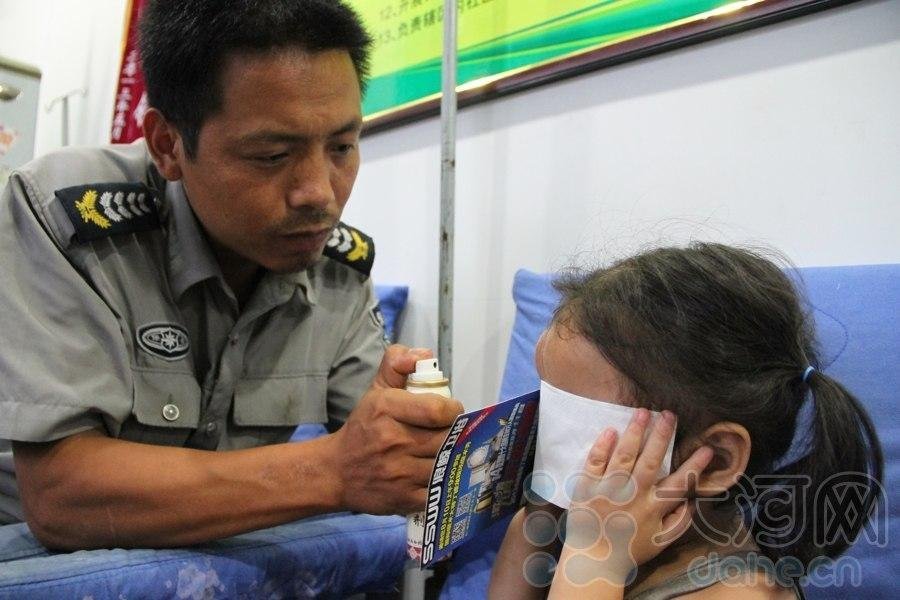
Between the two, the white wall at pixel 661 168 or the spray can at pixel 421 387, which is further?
the white wall at pixel 661 168

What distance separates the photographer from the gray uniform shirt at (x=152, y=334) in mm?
735

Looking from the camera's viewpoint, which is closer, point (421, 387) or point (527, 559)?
point (421, 387)

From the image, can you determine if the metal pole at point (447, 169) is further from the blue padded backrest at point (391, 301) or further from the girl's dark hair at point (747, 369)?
the girl's dark hair at point (747, 369)

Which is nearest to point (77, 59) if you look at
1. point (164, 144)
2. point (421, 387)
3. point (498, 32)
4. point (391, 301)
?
point (391, 301)

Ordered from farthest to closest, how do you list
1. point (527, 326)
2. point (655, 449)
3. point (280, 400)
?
1. point (527, 326)
2. point (280, 400)
3. point (655, 449)

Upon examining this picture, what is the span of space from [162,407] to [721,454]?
2.14 feet

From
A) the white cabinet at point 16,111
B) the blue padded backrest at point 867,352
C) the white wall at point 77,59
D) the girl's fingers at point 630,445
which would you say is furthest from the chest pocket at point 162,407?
the white wall at point 77,59

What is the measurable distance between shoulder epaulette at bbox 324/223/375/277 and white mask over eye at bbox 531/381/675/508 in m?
0.53

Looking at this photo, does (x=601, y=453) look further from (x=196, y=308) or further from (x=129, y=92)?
(x=129, y=92)

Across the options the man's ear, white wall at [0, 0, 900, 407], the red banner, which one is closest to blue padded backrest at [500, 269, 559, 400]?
white wall at [0, 0, 900, 407]

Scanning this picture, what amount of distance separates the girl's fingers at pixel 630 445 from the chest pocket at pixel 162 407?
A: 1.78 ft

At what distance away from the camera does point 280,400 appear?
99 centimetres

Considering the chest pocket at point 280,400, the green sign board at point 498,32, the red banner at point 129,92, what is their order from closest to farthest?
the chest pocket at point 280,400
the green sign board at point 498,32
the red banner at point 129,92

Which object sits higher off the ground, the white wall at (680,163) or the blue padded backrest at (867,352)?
the white wall at (680,163)
